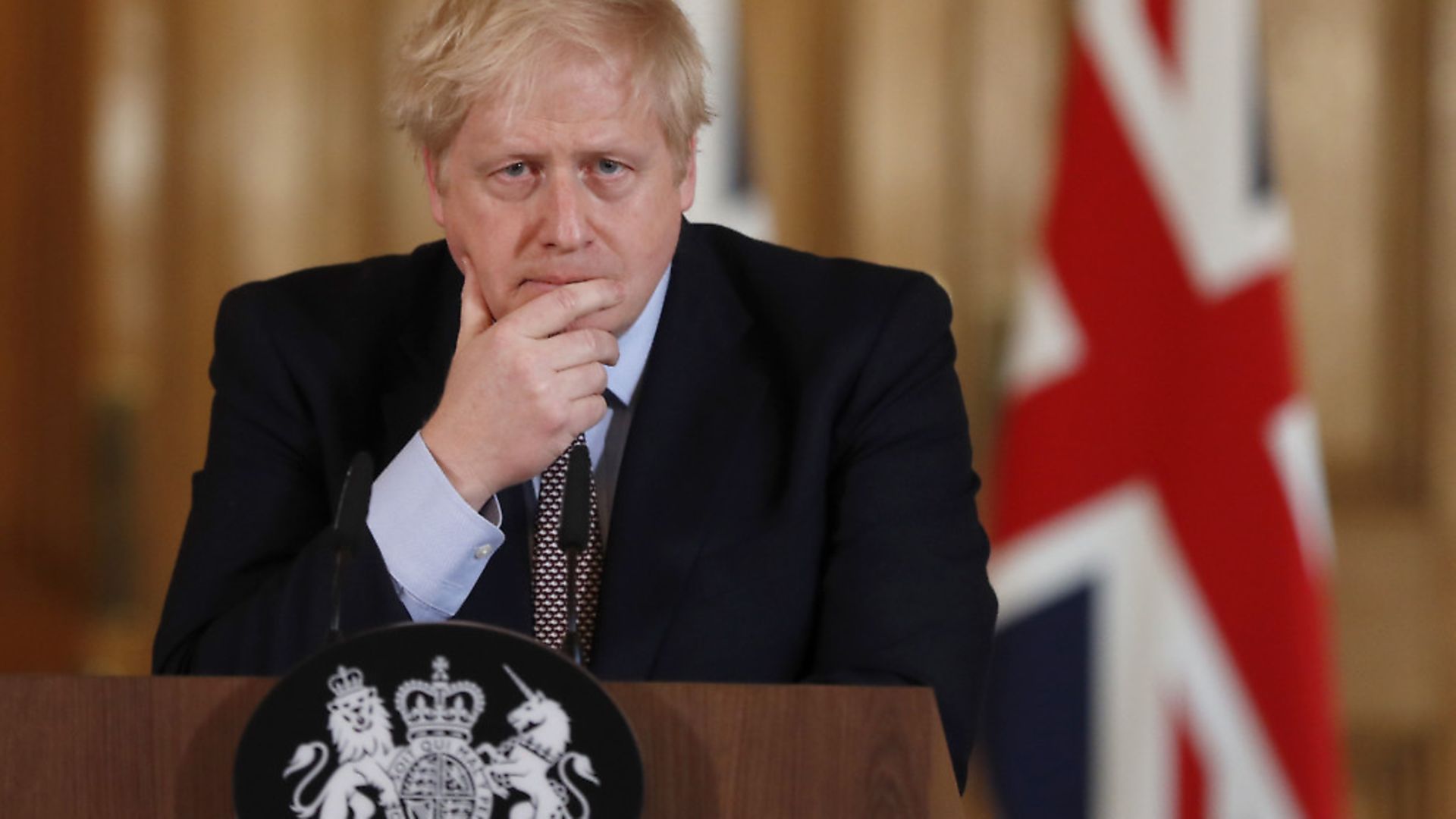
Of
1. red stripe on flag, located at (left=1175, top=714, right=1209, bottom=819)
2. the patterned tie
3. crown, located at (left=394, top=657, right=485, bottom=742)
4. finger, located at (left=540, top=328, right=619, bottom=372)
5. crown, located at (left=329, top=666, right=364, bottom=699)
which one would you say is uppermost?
finger, located at (left=540, top=328, right=619, bottom=372)

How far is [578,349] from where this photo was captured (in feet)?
5.73

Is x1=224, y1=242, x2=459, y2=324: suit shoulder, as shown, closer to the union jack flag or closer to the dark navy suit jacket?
the dark navy suit jacket

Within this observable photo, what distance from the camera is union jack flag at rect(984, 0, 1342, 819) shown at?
9.21 ft

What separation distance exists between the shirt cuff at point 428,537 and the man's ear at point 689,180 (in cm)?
51

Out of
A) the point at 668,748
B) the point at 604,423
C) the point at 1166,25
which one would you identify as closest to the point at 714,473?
the point at 604,423

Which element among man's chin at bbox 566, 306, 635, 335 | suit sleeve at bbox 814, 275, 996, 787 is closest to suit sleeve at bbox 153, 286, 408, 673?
man's chin at bbox 566, 306, 635, 335

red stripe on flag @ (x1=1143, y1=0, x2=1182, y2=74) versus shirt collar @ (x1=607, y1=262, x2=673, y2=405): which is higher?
red stripe on flag @ (x1=1143, y1=0, x2=1182, y2=74)

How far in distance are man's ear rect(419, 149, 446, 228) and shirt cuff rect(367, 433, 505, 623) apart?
1.49ft

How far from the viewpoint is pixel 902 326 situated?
2053 millimetres

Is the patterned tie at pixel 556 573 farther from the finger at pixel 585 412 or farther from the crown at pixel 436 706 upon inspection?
the crown at pixel 436 706

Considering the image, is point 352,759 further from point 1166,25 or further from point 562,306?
point 1166,25

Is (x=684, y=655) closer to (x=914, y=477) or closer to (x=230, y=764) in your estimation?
(x=914, y=477)

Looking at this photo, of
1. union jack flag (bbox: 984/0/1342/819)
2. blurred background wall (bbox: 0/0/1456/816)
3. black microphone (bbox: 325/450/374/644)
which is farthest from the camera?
blurred background wall (bbox: 0/0/1456/816)

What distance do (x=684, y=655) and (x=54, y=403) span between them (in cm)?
187
